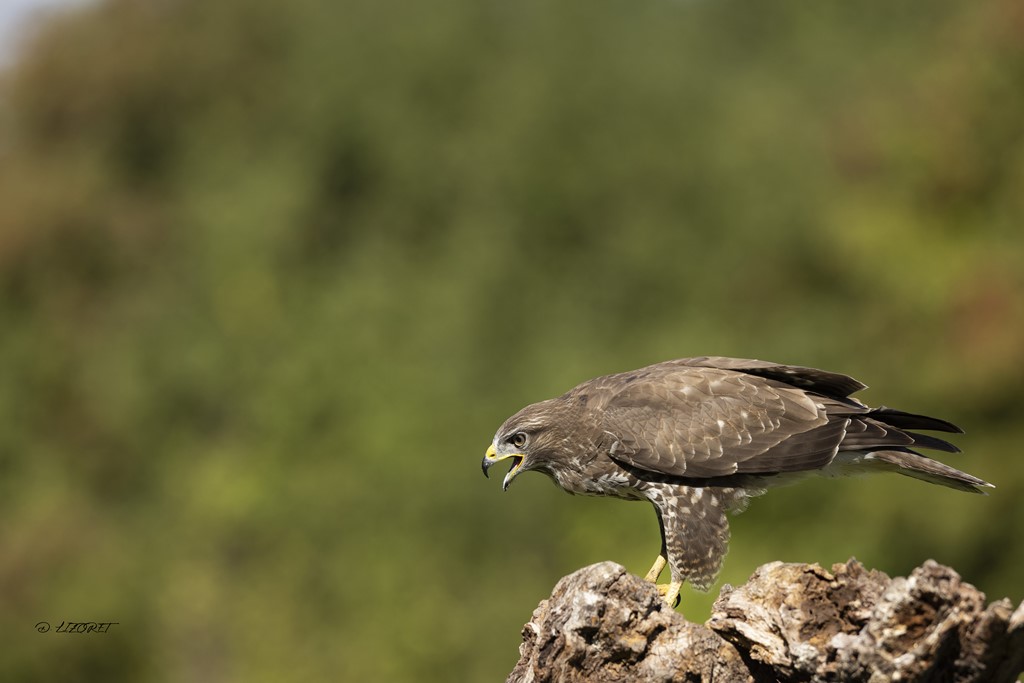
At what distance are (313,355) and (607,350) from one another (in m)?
8.98

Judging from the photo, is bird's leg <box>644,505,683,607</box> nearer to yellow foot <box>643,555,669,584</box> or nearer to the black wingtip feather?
yellow foot <box>643,555,669,584</box>

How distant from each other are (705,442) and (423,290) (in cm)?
3267

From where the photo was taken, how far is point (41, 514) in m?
36.2

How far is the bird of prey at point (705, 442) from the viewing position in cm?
905

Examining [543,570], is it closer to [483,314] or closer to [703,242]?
[483,314]

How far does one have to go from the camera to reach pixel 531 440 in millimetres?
9695

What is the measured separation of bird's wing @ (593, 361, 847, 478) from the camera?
9.17m

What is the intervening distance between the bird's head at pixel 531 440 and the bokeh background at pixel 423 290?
667 inches

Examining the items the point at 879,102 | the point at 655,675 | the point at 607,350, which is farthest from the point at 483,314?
the point at 655,675
